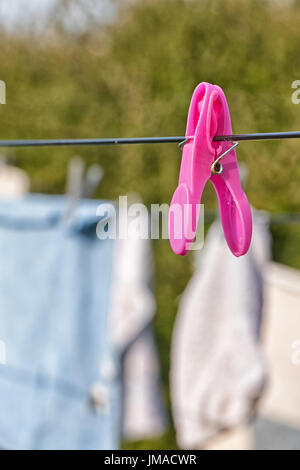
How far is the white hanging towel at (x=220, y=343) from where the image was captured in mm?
1298

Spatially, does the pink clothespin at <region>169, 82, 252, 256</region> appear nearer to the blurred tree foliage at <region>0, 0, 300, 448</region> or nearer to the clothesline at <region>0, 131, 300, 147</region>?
the clothesline at <region>0, 131, 300, 147</region>

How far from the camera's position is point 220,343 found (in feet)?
4.42

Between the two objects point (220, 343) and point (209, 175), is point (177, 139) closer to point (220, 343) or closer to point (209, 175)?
point (209, 175)

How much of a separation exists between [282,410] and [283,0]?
98 centimetres

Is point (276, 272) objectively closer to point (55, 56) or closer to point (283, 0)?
point (283, 0)

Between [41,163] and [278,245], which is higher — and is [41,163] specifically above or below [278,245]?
above

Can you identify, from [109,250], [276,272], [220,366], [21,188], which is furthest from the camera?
[21,188]

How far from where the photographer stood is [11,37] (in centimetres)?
277

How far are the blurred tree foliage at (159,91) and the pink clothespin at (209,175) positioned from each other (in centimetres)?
97

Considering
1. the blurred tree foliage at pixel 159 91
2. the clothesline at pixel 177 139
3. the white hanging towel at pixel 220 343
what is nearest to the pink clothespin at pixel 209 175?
the clothesline at pixel 177 139

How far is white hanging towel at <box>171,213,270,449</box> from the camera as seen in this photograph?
1.30 m

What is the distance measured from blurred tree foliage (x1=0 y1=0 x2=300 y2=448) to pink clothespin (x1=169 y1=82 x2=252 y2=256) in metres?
0.97

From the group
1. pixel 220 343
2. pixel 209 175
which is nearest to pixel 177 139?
pixel 209 175
